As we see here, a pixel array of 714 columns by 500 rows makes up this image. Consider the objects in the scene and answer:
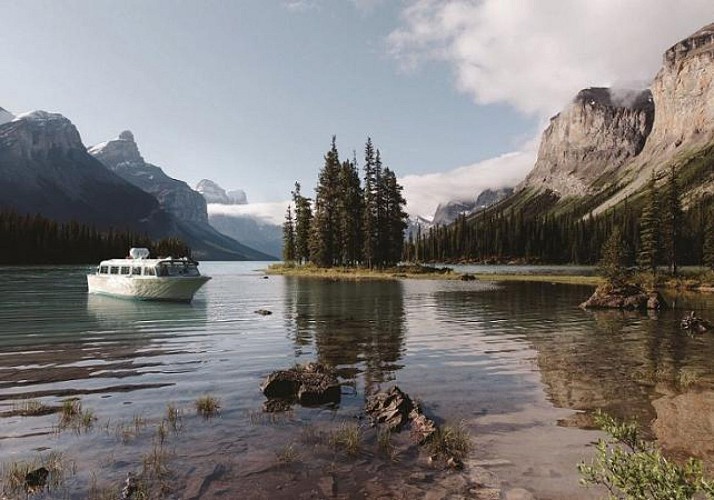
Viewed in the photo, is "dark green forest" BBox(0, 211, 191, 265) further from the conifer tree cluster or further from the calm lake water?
the calm lake water

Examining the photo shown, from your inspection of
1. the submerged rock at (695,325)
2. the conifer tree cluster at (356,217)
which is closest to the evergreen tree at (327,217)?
the conifer tree cluster at (356,217)

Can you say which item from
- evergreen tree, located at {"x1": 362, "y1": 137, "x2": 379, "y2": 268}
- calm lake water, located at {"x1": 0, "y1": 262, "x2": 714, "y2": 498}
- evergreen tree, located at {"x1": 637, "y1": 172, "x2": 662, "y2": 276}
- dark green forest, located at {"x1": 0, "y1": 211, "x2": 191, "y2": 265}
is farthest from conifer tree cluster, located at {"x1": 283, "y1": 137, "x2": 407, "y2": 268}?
dark green forest, located at {"x1": 0, "y1": 211, "x2": 191, "y2": 265}

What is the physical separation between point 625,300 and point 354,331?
87.0 ft

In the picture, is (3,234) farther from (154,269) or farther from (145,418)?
(145,418)

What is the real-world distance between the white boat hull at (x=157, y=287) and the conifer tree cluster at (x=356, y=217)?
50849 mm

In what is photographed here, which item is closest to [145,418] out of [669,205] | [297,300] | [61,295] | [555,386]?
[555,386]

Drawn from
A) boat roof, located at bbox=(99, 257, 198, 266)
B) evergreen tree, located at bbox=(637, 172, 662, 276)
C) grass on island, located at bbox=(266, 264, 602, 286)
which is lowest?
grass on island, located at bbox=(266, 264, 602, 286)

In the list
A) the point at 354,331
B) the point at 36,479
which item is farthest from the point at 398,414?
the point at 354,331

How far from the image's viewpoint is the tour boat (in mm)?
42094

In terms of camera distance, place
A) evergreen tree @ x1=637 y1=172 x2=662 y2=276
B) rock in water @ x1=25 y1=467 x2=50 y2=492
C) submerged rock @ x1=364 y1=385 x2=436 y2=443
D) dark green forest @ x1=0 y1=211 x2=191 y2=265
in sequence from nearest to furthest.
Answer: rock in water @ x1=25 y1=467 x2=50 y2=492, submerged rock @ x1=364 y1=385 x2=436 y2=443, evergreen tree @ x1=637 y1=172 x2=662 y2=276, dark green forest @ x1=0 y1=211 x2=191 y2=265

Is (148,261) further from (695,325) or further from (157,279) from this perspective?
(695,325)

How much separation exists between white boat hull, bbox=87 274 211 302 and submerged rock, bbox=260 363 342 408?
30.2 meters

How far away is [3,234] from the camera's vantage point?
14138 centimetres

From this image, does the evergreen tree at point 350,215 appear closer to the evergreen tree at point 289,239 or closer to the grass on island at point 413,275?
the grass on island at point 413,275
